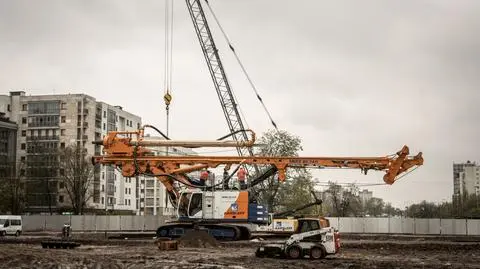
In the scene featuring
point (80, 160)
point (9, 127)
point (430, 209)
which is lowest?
point (430, 209)

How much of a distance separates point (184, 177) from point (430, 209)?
12166cm

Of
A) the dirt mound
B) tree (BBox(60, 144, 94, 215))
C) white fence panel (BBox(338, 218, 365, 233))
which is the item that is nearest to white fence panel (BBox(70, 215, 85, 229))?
tree (BBox(60, 144, 94, 215))

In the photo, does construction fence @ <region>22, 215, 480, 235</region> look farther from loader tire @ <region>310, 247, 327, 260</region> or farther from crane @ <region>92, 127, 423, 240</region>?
loader tire @ <region>310, 247, 327, 260</region>

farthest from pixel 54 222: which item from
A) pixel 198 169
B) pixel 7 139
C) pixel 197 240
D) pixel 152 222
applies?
pixel 7 139

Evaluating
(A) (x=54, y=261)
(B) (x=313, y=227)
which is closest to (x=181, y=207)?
(B) (x=313, y=227)

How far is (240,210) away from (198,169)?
364cm

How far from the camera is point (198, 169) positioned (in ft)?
127

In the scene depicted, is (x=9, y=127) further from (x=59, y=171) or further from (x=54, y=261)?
(x=54, y=261)

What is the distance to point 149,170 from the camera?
38469mm

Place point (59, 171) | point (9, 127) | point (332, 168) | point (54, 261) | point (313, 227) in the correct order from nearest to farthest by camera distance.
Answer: point (54, 261) < point (313, 227) < point (332, 168) < point (59, 171) < point (9, 127)

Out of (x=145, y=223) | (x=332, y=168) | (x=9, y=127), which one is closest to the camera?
(x=332, y=168)

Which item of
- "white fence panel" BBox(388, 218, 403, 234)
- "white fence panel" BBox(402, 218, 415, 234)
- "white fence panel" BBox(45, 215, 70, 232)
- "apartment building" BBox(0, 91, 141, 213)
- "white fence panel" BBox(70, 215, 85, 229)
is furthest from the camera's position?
"apartment building" BBox(0, 91, 141, 213)

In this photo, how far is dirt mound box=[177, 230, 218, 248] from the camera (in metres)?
36.5

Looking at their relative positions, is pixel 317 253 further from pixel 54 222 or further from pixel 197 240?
pixel 54 222
